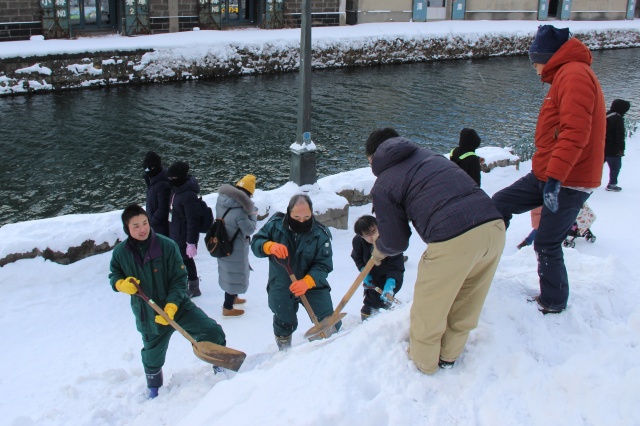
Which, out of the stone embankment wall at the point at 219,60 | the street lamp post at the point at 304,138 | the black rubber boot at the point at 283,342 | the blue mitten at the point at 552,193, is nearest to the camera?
the blue mitten at the point at 552,193

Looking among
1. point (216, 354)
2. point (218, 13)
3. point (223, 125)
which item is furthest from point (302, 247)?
point (218, 13)

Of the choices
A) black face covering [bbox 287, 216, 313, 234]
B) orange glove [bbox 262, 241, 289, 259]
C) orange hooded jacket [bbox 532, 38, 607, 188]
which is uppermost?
orange hooded jacket [bbox 532, 38, 607, 188]

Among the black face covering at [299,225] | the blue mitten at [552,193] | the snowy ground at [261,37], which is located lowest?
the black face covering at [299,225]

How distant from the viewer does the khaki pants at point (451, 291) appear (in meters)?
3.18

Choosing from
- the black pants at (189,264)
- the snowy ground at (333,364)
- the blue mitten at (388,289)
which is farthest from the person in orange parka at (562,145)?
the black pants at (189,264)

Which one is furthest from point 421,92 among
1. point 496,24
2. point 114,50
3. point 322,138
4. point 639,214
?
point 496,24

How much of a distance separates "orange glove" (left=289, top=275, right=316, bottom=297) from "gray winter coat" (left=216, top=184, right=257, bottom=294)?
1166 millimetres

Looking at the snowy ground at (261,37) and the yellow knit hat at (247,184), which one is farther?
the snowy ground at (261,37)

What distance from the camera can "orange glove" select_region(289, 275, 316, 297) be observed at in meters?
4.36

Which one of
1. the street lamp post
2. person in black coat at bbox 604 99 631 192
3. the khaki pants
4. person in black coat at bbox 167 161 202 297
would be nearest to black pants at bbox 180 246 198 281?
person in black coat at bbox 167 161 202 297

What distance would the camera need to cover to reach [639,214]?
24.8 ft

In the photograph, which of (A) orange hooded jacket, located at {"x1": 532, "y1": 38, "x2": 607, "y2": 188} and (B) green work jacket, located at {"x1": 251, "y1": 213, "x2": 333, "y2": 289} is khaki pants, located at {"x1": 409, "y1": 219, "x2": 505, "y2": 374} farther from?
(B) green work jacket, located at {"x1": 251, "y1": 213, "x2": 333, "y2": 289}

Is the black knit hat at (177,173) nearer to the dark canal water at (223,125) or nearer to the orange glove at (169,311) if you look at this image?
the orange glove at (169,311)

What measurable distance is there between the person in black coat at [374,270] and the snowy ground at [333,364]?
1.08 ft
